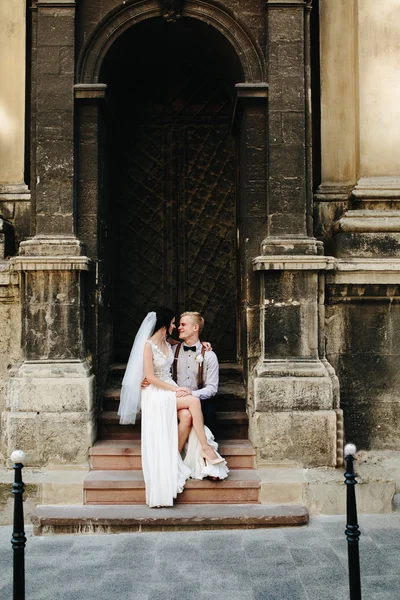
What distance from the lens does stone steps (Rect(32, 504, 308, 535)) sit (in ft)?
17.6

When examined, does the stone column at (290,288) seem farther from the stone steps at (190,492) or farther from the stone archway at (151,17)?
the stone steps at (190,492)

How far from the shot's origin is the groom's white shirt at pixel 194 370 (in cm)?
633

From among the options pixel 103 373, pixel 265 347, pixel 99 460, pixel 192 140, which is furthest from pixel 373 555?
pixel 192 140

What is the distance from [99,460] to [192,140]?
14.6 ft

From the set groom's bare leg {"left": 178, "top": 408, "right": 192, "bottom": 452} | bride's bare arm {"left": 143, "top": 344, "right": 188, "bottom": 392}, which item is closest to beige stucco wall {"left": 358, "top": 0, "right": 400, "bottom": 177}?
bride's bare arm {"left": 143, "top": 344, "right": 188, "bottom": 392}

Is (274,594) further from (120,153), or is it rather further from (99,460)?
(120,153)

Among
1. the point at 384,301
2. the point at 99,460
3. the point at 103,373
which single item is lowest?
the point at 99,460

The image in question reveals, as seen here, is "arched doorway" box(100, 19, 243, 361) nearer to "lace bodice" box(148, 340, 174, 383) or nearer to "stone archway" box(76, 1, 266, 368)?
"stone archway" box(76, 1, 266, 368)

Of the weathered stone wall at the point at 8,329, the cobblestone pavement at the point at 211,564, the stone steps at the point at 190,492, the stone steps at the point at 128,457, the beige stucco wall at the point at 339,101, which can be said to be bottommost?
the cobblestone pavement at the point at 211,564

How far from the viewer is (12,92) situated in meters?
7.39

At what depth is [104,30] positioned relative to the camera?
22.3ft

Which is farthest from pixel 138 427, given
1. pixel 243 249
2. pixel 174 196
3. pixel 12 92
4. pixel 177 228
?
pixel 12 92

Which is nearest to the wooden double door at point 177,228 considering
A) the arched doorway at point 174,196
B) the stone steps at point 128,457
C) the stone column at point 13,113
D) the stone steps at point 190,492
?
the arched doorway at point 174,196

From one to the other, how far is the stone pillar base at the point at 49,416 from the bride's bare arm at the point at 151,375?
652mm
